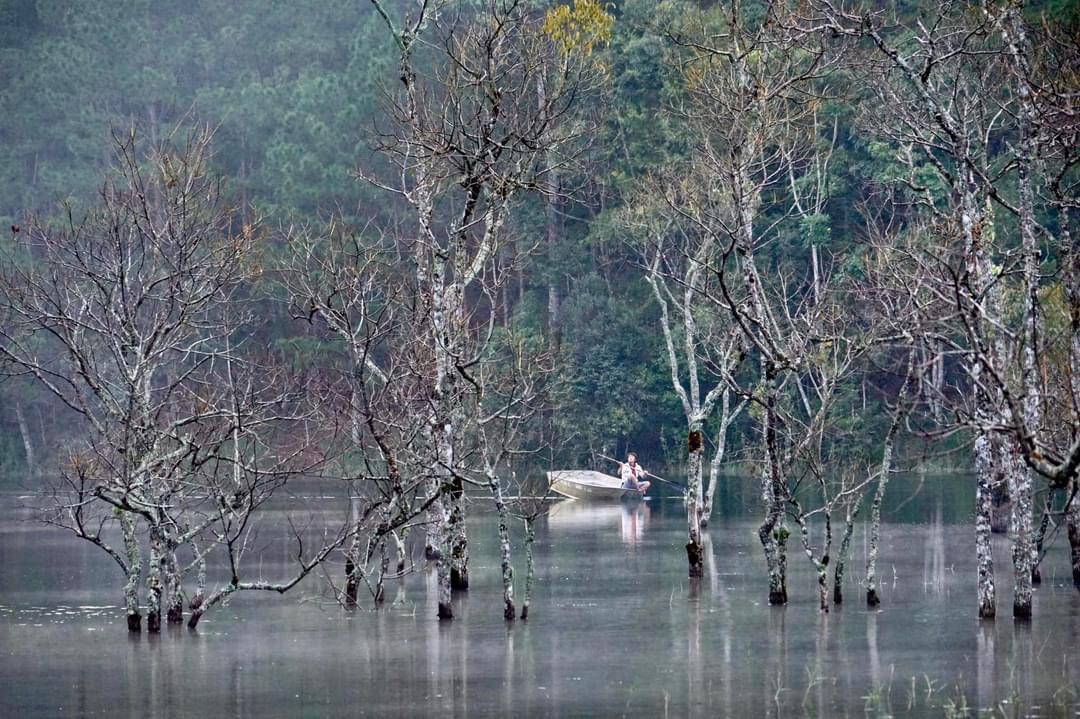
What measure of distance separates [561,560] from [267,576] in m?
5.48

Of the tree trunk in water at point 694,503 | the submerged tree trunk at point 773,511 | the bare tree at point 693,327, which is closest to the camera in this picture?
the submerged tree trunk at point 773,511

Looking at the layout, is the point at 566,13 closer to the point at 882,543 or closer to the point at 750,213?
the point at 882,543

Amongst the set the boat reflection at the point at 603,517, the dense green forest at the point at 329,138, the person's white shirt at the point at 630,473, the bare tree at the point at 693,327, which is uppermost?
the dense green forest at the point at 329,138

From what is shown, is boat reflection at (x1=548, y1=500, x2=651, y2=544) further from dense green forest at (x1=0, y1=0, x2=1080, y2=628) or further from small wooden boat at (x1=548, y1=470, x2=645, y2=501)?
dense green forest at (x1=0, y1=0, x2=1080, y2=628)

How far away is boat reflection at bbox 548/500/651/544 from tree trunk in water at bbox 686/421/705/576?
5.73 metres

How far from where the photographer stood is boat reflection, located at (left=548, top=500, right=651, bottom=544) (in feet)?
121

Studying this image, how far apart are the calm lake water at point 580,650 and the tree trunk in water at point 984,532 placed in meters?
0.32

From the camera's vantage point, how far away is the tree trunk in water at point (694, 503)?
84.9 ft

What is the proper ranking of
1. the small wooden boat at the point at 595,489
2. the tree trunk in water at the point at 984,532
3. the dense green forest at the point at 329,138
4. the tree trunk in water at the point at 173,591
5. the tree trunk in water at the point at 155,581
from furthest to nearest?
the dense green forest at the point at 329,138
the small wooden boat at the point at 595,489
the tree trunk in water at the point at 173,591
the tree trunk in water at the point at 155,581
the tree trunk in water at the point at 984,532

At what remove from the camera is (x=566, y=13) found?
48.2 m

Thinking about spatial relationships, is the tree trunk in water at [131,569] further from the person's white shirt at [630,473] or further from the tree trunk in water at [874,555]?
the person's white shirt at [630,473]

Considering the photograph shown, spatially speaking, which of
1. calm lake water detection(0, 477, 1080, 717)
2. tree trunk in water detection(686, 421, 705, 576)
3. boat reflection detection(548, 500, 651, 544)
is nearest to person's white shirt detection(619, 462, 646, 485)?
boat reflection detection(548, 500, 651, 544)

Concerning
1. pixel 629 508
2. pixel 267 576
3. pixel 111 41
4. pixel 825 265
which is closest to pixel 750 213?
pixel 267 576

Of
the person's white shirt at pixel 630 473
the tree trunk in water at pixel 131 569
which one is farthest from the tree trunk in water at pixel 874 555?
the person's white shirt at pixel 630 473
